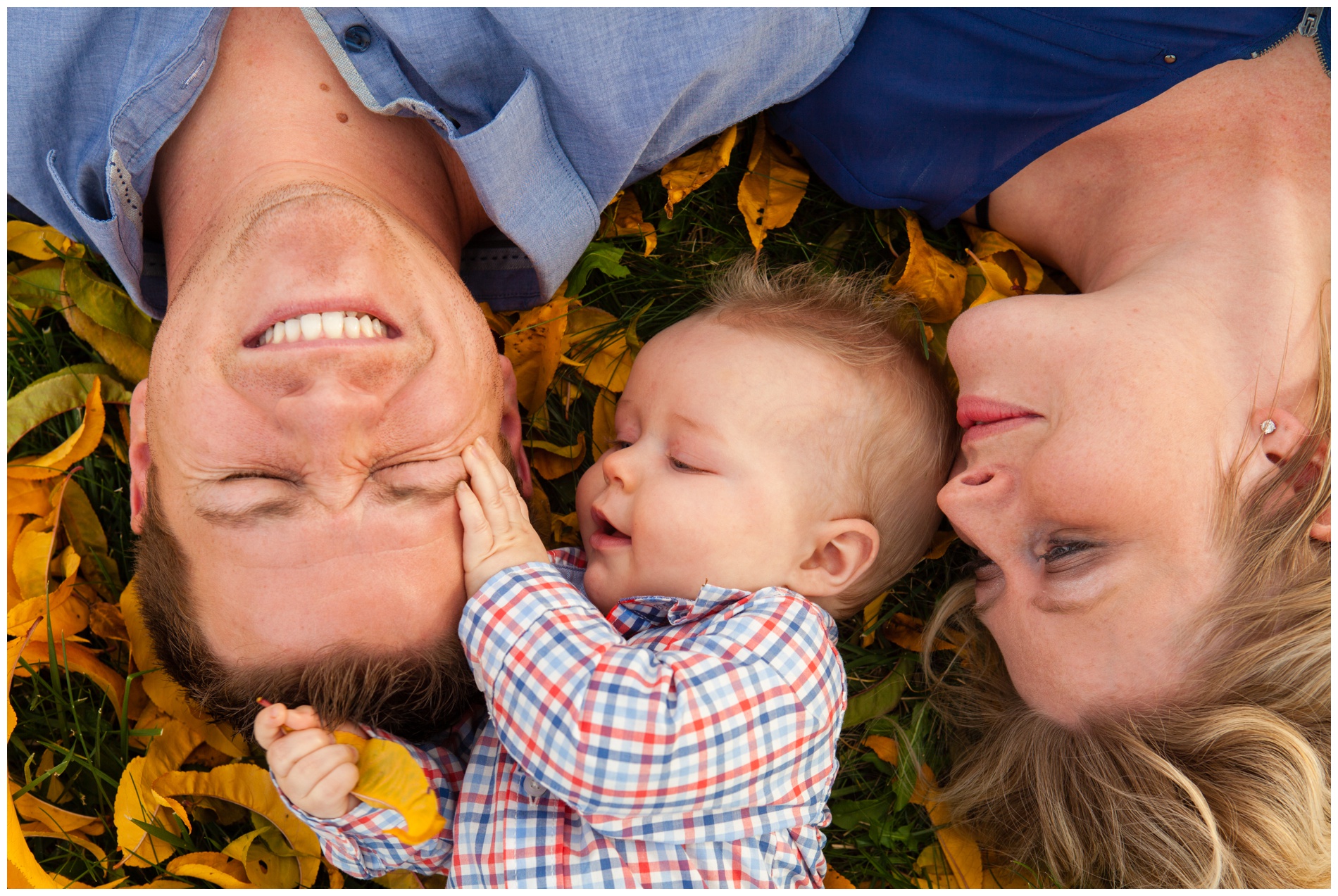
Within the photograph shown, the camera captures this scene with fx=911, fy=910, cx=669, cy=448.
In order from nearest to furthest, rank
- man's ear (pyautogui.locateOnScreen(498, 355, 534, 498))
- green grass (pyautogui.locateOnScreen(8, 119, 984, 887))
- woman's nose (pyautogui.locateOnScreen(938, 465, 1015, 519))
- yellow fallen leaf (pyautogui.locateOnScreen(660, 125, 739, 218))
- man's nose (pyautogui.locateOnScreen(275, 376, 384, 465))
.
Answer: man's nose (pyautogui.locateOnScreen(275, 376, 384, 465)) → woman's nose (pyautogui.locateOnScreen(938, 465, 1015, 519)) → man's ear (pyautogui.locateOnScreen(498, 355, 534, 498)) → green grass (pyautogui.locateOnScreen(8, 119, 984, 887)) → yellow fallen leaf (pyautogui.locateOnScreen(660, 125, 739, 218))

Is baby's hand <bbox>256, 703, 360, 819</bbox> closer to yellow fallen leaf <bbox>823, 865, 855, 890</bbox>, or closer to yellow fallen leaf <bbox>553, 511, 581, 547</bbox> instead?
yellow fallen leaf <bbox>553, 511, 581, 547</bbox>

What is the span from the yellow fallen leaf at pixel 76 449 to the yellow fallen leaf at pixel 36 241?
436 millimetres

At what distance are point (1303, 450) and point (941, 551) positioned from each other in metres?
1.03

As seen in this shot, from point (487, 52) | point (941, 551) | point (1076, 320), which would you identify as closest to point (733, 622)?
point (941, 551)

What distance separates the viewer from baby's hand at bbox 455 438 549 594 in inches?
87.6

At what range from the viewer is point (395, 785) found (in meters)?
2.21

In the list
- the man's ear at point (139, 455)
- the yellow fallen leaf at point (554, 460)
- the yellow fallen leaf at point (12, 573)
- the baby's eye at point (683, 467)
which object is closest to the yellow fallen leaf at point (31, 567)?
the yellow fallen leaf at point (12, 573)

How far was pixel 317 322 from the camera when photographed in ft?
6.84

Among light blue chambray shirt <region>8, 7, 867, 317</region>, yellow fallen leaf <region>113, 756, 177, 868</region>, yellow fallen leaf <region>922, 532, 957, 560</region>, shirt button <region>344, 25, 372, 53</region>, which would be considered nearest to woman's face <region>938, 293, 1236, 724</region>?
yellow fallen leaf <region>922, 532, 957, 560</region>

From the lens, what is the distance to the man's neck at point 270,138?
230 centimetres

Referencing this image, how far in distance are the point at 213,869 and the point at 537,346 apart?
72.8 inches

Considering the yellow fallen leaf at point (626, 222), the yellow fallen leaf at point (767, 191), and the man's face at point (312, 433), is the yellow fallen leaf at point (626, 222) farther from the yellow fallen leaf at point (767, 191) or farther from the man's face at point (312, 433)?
the man's face at point (312, 433)

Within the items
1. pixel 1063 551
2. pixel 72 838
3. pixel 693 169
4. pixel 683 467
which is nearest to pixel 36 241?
pixel 72 838

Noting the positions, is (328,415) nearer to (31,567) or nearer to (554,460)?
(554,460)
